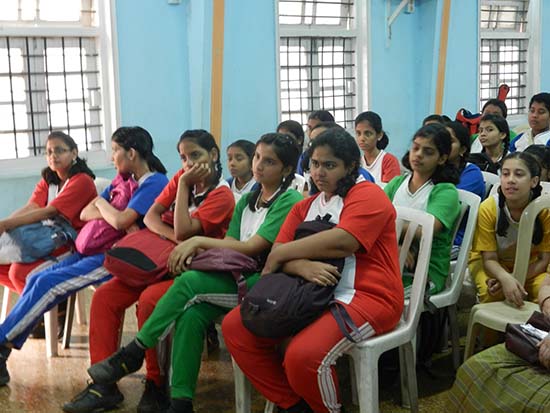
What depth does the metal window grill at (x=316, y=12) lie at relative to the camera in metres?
6.71

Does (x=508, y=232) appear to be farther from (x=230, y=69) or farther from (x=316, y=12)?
(x=316, y=12)

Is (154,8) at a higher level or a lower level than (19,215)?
higher

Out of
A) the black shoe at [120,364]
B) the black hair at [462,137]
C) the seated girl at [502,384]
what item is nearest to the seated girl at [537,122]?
the black hair at [462,137]

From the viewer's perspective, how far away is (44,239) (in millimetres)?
3549

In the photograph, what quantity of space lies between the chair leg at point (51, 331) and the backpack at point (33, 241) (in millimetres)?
272

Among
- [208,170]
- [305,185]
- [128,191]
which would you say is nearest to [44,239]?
[128,191]

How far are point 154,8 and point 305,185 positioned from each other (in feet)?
8.12

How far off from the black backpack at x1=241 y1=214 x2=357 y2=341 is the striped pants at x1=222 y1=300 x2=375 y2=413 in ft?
0.10

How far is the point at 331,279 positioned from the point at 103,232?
141 centimetres

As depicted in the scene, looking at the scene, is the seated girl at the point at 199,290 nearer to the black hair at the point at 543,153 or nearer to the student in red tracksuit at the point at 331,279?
the student in red tracksuit at the point at 331,279

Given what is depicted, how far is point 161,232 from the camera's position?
316 cm

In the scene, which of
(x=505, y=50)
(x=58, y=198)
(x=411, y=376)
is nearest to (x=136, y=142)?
(x=58, y=198)

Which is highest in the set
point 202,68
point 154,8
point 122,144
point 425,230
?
point 154,8

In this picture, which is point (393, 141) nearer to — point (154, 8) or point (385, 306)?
point (154, 8)
